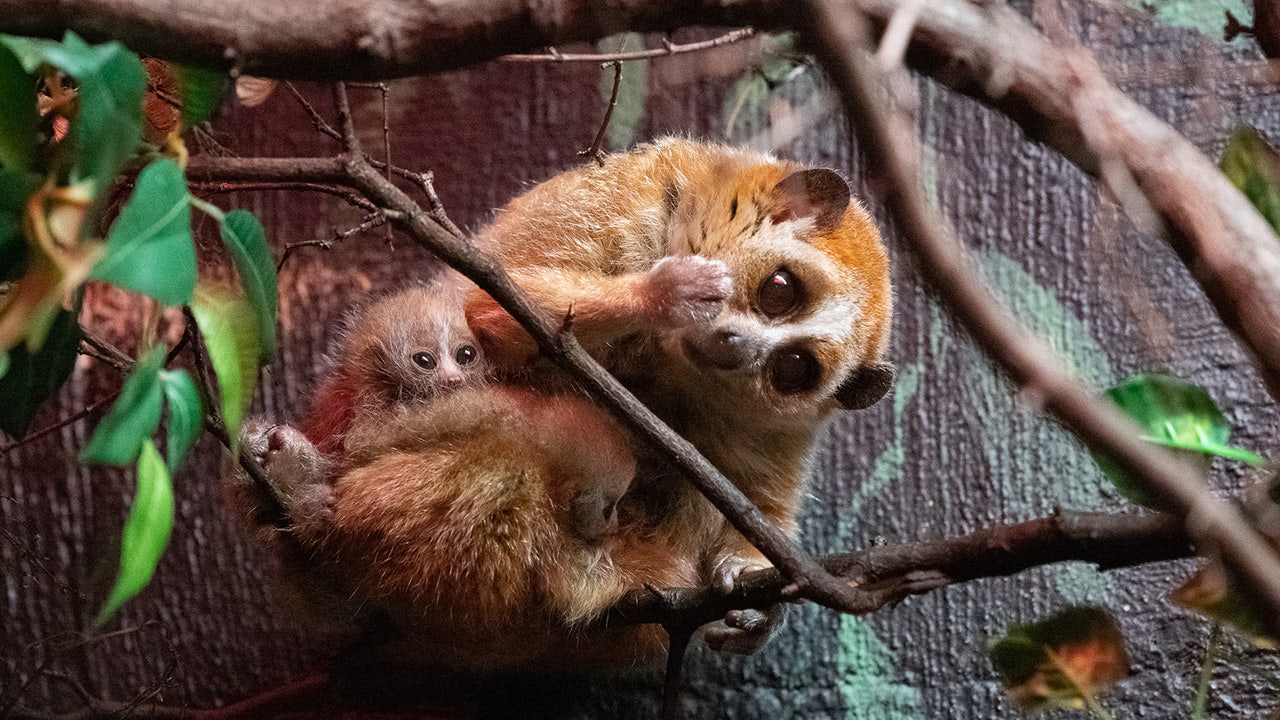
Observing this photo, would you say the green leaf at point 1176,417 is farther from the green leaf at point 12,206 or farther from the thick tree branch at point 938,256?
the green leaf at point 12,206

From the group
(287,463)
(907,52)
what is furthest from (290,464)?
(907,52)

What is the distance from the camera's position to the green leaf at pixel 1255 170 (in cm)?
191

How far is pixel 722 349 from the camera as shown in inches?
99.3

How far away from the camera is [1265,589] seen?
123cm

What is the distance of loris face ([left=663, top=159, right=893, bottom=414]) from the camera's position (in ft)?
8.84

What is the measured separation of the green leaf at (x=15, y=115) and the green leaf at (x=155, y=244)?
0.19 meters

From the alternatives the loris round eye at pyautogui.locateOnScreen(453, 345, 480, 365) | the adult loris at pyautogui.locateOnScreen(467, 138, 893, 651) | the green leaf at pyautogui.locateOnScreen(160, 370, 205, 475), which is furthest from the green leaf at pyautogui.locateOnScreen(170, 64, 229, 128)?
the loris round eye at pyautogui.locateOnScreen(453, 345, 480, 365)

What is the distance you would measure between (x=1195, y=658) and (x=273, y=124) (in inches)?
124

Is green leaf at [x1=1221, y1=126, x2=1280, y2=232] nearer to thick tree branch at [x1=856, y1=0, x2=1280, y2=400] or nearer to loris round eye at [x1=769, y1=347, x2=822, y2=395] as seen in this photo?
thick tree branch at [x1=856, y1=0, x2=1280, y2=400]

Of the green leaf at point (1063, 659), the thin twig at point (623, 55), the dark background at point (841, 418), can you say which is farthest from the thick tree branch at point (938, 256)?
the dark background at point (841, 418)

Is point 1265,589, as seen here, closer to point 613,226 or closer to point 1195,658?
point 613,226

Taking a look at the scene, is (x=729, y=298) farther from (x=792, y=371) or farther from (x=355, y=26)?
(x=355, y=26)

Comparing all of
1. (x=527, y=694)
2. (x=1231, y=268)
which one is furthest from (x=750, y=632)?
(x=1231, y=268)

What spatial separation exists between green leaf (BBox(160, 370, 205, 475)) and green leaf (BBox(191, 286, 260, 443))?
0.12 feet
